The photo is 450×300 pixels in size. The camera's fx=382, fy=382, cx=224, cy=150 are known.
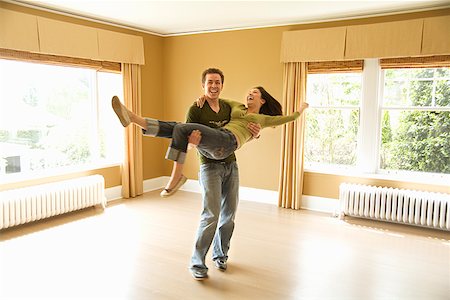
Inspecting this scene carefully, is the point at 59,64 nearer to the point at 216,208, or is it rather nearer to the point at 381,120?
the point at 216,208

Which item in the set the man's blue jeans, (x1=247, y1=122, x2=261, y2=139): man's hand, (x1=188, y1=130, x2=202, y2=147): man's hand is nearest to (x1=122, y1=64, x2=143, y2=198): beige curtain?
the man's blue jeans

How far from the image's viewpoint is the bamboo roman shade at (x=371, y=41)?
13.8 ft

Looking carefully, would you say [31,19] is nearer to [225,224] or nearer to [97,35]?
[97,35]

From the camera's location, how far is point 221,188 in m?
3.00

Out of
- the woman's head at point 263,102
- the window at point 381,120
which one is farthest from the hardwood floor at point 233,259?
the woman's head at point 263,102

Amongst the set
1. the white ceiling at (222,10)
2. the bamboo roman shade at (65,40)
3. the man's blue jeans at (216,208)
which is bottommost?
the man's blue jeans at (216,208)

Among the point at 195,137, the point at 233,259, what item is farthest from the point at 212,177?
the point at 233,259

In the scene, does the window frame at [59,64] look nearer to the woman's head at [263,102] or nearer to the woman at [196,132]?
the woman at [196,132]

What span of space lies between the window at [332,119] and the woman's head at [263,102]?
6.63 ft

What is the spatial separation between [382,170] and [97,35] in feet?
13.4

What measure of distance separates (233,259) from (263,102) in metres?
1.43

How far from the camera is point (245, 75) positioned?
557cm

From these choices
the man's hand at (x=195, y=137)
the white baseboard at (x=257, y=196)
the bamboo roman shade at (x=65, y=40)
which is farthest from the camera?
the white baseboard at (x=257, y=196)

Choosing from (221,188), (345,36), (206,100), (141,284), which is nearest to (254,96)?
(206,100)
